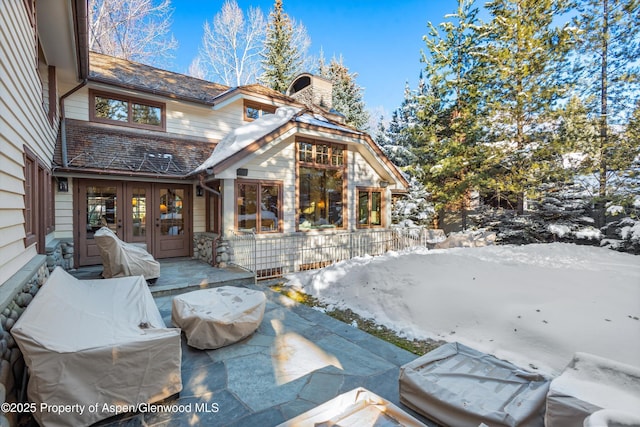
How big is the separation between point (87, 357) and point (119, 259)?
387 centimetres

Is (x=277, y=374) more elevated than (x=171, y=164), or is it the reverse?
(x=171, y=164)

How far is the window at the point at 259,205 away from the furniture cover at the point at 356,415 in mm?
6677

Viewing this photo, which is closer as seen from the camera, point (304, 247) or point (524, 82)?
point (304, 247)

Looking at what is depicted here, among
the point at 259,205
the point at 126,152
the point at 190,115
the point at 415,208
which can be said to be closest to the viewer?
the point at 126,152

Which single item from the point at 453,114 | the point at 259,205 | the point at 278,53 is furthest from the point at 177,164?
the point at 278,53

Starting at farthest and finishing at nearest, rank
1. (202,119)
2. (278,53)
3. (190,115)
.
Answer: (278,53) → (202,119) → (190,115)

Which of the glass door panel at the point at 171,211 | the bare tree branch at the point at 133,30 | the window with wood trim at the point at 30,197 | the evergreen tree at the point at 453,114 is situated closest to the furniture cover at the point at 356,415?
the window with wood trim at the point at 30,197

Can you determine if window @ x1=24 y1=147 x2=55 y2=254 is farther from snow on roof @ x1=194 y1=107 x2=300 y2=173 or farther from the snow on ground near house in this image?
the snow on ground near house

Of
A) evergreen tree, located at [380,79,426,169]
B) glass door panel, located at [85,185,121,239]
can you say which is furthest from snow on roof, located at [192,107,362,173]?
evergreen tree, located at [380,79,426,169]

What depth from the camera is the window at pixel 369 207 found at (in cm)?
1098

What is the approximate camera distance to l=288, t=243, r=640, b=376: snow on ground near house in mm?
3842

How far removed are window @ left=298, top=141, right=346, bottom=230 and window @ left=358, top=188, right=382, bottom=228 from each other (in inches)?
32.9

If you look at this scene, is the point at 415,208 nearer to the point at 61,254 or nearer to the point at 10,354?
the point at 61,254

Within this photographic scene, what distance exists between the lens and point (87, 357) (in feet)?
7.77
